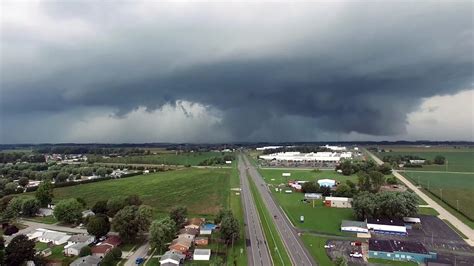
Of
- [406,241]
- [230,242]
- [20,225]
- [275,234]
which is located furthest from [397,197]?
[20,225]

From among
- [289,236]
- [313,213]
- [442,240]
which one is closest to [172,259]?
[289,236]

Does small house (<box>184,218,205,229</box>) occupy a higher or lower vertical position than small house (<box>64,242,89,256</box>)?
higher

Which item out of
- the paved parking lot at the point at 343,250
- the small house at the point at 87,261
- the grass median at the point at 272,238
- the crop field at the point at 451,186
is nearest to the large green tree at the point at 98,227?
the small house at the point at 87,261

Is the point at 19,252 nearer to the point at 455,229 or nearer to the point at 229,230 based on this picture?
the point at 229,230

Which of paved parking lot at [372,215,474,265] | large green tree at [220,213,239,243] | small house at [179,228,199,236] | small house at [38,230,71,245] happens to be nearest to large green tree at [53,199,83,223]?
small house at [38,230,71,245]

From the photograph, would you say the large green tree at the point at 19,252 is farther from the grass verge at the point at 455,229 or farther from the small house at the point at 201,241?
the grass verge at the point at 455,229

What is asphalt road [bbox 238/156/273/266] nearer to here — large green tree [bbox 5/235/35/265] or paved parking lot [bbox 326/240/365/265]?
paved parking lot [bbox 326/240/365/265]
